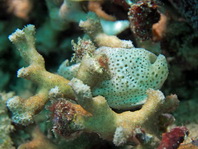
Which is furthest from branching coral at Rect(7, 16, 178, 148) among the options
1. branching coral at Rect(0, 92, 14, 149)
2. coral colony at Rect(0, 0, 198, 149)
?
branching coral at Rect(0, 92, 14, 149)

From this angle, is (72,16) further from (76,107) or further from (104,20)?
(76,107)

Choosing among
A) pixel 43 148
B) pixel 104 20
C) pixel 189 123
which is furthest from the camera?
pixel 104 20

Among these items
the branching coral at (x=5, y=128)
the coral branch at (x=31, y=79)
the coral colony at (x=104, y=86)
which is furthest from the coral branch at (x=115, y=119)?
the branching coral at (x=5, y=128)

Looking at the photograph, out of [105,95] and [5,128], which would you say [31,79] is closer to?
[105,95]

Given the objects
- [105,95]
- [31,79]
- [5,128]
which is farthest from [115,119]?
[5,128]

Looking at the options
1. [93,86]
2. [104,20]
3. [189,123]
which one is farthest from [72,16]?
[189,123]

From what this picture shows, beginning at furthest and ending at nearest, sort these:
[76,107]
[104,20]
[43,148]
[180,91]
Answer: [180,91]
[104,20]
[43,148]
[76,107]

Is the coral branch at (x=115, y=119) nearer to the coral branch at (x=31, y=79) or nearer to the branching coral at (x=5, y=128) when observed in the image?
the coral branch at (x=31, y=79)

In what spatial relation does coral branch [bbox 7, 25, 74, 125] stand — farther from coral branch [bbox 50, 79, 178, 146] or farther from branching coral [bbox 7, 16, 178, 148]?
coral branch [bbox 50, 79, 178, 146]

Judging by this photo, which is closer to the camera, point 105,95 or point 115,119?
point 115,119
